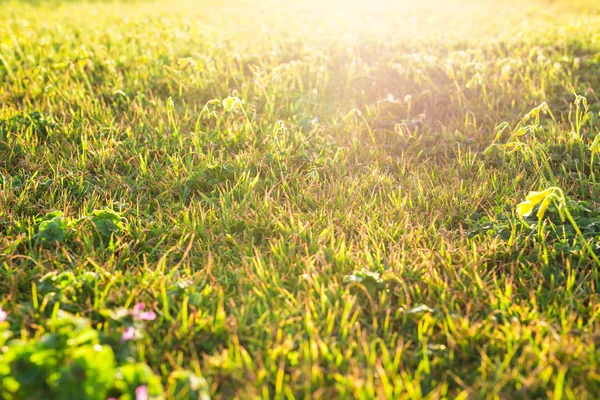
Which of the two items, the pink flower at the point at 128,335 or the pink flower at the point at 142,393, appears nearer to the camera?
the pink flower at the point at 142,393

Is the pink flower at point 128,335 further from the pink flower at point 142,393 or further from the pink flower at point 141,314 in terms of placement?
the pink flower at point 142,393

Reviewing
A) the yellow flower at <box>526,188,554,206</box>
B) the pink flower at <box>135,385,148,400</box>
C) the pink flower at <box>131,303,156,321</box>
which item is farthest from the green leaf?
the yellow flower at <box>526,188,554,206</box>

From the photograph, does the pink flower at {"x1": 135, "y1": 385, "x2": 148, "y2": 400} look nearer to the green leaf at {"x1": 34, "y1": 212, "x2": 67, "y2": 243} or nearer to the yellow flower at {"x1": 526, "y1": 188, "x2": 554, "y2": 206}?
the green leaf at {"x1": 34, "y1": 212, "x2": 67, "y2": 243}

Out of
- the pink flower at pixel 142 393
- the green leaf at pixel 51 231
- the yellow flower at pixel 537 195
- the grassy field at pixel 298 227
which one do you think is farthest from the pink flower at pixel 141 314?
the yellow flower at pixel 537 195

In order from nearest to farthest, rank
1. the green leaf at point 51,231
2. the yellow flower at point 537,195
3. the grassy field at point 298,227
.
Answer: the grassy field at point 298,227 → the yellow flower at point 537,195 → the green leaf at point 51,231

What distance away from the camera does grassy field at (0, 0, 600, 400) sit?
1757mm

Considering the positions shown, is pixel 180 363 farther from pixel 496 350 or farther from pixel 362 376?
pixel 496 350

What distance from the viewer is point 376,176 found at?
299 cm

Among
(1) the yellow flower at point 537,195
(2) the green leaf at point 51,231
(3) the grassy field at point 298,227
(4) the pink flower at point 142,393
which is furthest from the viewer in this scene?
(2) the green leaf at point 51,231

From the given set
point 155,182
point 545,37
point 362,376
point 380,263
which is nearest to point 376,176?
point 380,263

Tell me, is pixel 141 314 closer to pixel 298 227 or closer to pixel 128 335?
pixel 128 335

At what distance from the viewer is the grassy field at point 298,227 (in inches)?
69.2

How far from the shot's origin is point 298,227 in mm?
2531

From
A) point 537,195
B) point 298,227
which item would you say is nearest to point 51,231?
point 298,227
